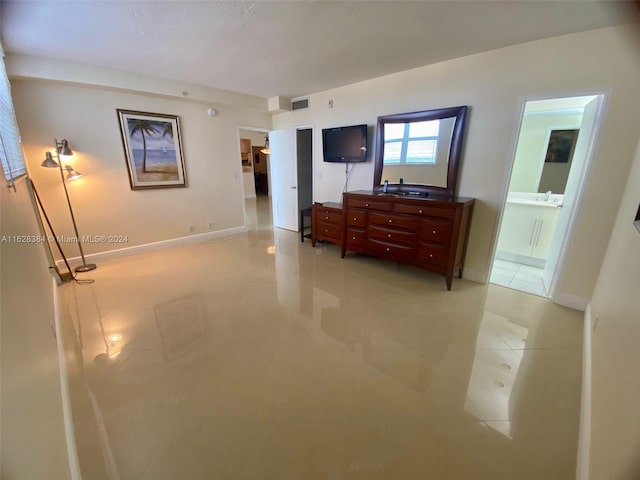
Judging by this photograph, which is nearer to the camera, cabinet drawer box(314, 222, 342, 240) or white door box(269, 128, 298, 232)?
cabinet drawer box(314, 222, 342, 240)

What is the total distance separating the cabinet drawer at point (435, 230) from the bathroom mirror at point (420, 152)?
1.68 ft

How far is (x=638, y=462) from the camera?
2.19ft

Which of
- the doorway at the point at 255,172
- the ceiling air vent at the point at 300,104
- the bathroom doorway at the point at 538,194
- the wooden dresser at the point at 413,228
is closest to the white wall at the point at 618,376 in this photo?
the wooden dresser at the point at 413,228

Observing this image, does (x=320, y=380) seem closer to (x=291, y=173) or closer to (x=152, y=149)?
(x=152, y=149)

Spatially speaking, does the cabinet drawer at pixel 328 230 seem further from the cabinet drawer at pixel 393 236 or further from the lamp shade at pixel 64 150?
the lamp shade at pixel 64 150

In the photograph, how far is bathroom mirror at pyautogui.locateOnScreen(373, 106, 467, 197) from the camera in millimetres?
3041

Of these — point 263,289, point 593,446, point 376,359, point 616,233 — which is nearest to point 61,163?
point 263,289

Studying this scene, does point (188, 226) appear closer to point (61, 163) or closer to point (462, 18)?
point (61, 163)

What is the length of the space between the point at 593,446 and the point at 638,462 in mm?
691

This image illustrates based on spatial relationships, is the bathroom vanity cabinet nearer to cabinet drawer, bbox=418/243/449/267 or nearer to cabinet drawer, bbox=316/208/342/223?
cabinet drawer, bbox=418/243/449/267

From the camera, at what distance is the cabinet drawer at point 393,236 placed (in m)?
3.11

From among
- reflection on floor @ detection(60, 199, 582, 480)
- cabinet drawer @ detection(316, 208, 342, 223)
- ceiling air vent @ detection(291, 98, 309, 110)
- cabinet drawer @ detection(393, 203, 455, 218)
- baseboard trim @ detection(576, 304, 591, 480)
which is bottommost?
reflection on floor @ detection(60, 199, 582, 480)

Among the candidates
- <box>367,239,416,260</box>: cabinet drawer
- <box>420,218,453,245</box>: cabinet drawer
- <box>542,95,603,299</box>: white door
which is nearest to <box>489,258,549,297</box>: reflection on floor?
<box>542,95,603,299</box>: white door

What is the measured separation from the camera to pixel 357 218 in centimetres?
359
